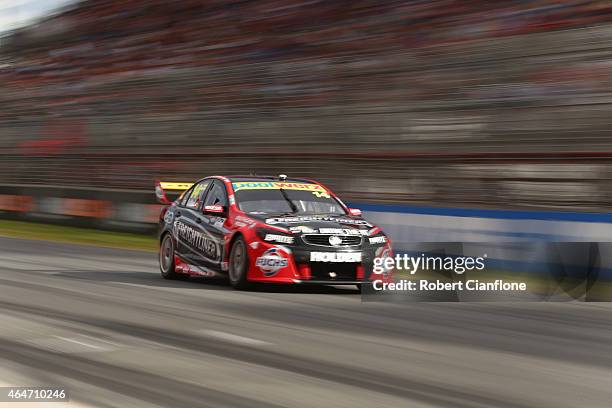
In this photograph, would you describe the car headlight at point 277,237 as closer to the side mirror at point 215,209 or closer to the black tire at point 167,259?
the side mirror at point 215,209

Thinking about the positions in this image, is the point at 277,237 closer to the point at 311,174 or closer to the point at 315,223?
the point at 315,223

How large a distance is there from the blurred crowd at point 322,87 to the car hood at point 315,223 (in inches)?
208

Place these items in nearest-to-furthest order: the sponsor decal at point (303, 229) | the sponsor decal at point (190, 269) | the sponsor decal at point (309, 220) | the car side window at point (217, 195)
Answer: the sponsor decal at point (303, 229), the sponsor decal at point (309, 220), the sponsor decal at point (190, 269), the car side window at point (217, 195)

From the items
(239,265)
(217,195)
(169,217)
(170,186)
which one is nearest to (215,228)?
(217,195)

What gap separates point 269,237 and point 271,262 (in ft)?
0.85

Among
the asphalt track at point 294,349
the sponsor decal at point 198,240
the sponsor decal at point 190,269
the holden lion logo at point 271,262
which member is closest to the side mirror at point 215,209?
the sponsor decal at point 198,240

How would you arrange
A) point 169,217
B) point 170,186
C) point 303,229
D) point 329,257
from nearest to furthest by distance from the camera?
1. point 329,257
2. point 303,229
3. point 169,217
4. point 170,186

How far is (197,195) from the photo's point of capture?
42.1 ft

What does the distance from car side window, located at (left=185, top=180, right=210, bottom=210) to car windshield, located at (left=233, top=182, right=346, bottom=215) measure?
2.44ft

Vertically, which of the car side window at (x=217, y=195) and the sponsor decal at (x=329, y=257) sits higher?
the car side window at (x=217, y=195)

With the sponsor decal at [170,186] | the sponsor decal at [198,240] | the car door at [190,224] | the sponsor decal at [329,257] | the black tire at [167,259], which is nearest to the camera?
the sponsor decal at [329,257]

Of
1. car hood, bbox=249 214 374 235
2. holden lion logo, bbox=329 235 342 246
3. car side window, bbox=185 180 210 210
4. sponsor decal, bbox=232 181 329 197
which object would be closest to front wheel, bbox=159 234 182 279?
car side window, bbox=185 180 210 210

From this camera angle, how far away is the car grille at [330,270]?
1064cm

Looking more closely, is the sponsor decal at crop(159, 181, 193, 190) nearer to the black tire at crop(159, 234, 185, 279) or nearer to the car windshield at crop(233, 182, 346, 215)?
the black tire at crop(159, 234, 185, 279)
